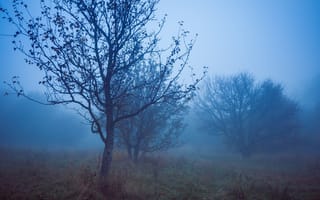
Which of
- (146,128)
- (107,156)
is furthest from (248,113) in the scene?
(107,156)

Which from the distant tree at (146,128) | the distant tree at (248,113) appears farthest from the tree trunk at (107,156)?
the distant tree at (248,113)

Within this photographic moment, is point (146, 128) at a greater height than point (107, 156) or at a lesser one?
greater

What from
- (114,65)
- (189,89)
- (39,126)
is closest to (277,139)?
(189,89)

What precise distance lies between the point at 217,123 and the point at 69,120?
137 ft

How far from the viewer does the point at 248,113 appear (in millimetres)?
29172

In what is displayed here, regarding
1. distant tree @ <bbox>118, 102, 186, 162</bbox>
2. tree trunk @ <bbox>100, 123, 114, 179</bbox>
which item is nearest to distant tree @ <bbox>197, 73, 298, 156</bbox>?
distant tree @ <bbox>118, 102, 186, 162</bbox>

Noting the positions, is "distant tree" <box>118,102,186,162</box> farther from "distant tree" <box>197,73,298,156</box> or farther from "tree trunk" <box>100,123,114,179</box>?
"distant tree" <box>197,73,298,156</box>

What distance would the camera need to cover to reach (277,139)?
2988 centimetres

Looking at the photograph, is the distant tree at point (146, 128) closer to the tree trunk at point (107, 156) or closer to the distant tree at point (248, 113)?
the tree trunk at point (107, 156)

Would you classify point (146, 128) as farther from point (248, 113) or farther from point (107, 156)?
point (248, 113)

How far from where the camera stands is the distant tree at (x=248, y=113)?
28.4 meters

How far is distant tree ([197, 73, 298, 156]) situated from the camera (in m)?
28.4

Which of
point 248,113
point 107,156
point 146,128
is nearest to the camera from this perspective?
point 107,156

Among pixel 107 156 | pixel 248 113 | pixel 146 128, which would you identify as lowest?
pixel 107 156
